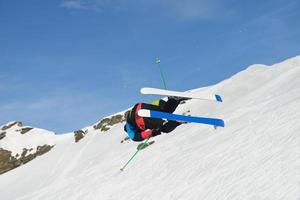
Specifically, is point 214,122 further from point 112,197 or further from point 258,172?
point 112,197

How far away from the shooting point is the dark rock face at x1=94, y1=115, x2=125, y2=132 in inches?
1882

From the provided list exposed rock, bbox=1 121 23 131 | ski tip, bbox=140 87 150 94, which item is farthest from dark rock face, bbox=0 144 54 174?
ski tip, bbox=140 87 150 94

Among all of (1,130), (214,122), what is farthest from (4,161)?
(214,122)

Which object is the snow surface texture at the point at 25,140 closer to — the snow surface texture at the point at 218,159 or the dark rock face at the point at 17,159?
the dark rock face at the point at 17,159

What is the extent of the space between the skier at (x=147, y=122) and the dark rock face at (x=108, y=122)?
35.8m

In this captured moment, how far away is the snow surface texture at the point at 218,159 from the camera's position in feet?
43.4

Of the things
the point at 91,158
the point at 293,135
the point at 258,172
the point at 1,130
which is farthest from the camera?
the point at 1,130

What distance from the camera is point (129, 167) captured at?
80.0 feet

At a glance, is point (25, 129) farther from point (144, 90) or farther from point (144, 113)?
point (144, 113)

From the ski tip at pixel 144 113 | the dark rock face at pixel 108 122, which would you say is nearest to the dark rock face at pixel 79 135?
the dark rock face at pixel 108 122

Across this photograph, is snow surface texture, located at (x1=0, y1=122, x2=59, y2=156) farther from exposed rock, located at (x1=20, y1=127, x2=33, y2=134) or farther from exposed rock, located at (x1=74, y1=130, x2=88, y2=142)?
exposed rock, located at (x1=74, y1=130, x2=88, y2=142)

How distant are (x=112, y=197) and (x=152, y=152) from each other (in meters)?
6.76

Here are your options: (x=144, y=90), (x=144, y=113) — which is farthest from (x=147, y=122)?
(x=144, y=90)

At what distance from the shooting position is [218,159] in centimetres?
1739
